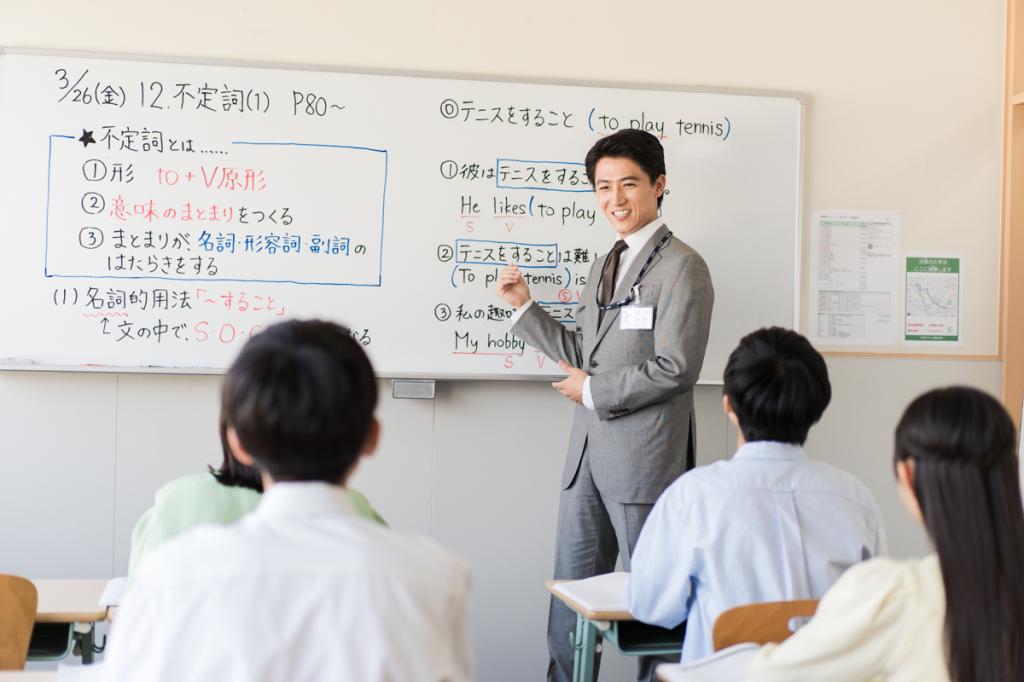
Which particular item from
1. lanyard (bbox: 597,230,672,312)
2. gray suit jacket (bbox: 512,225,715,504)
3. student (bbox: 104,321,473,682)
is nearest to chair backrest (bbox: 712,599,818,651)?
student (bbox: 104,321,473,682)

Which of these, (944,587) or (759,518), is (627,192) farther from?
(944,587)

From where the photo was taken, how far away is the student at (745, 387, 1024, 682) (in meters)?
1.34

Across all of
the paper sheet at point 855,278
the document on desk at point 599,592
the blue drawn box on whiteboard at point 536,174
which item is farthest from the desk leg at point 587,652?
the paper sheet at point 855,278

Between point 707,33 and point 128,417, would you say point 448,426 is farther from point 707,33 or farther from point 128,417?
point 707,33

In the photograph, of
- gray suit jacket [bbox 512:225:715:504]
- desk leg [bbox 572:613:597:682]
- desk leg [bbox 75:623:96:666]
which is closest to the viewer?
desk leg [bbox 75:623:96:666]

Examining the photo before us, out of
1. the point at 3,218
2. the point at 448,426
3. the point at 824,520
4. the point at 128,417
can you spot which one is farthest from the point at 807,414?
the point at 3,218

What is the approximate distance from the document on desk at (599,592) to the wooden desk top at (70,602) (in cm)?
96

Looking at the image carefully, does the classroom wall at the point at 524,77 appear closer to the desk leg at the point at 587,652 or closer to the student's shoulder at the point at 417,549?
the desk leg at the point at 587,652

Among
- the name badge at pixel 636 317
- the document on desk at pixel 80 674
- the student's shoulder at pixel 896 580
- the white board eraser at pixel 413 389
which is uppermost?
the name badge at pixel 636 317

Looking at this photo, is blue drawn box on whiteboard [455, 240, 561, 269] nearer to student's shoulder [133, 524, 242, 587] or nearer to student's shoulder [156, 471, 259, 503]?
student's shoulder [156, 471, 259, 503]

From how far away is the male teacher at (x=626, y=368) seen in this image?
9.40 ft

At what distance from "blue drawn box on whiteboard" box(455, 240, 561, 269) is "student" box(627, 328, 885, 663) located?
144 cm

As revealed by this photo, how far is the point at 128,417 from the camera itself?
10.8ft

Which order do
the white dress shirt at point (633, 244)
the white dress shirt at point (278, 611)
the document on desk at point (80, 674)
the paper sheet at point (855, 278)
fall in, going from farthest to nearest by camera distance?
the paper sheet at point (855, 278) < the white dress shirt at point (633, 244) < the document on desk at point (80, 674) < the white dress shirt at point (278, 611)
